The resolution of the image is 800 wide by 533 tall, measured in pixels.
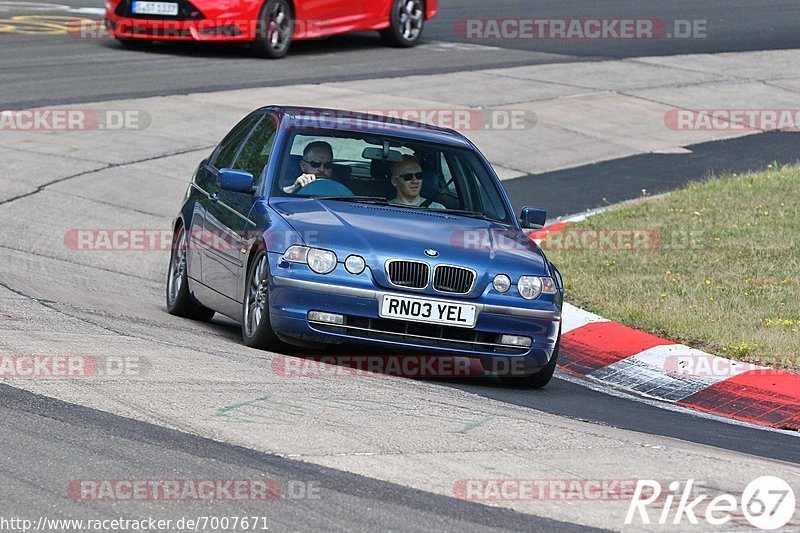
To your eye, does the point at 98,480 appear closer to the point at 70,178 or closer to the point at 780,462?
the point at 780,462

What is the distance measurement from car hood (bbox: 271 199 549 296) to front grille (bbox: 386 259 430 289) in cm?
4

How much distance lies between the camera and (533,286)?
8.19 metres

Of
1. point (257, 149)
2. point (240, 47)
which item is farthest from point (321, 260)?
point (240, 47)

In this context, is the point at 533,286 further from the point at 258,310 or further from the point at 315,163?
the point at 315,163

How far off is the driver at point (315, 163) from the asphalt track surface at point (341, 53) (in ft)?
29.3

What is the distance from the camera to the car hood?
316 inches

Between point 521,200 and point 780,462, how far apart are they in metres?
8.72

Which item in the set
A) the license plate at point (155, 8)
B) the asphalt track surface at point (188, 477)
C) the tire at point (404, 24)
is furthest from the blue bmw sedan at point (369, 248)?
the tire at point (404, 24)

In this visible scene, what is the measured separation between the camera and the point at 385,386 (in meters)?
7.30

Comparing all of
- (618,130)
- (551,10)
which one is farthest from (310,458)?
(551,10)

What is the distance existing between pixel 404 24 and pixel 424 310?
648 inches

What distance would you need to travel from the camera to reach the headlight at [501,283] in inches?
318

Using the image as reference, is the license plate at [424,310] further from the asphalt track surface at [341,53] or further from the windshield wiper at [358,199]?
the asphalt track surface at [341,53]

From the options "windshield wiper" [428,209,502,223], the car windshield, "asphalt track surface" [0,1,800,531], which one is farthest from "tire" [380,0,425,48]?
"windshield wiper" [428,209,502,223]
